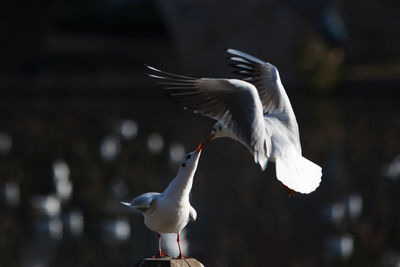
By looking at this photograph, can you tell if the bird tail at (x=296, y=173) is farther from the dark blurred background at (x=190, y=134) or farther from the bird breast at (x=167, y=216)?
the dark blurred background at (x=190, y=134)

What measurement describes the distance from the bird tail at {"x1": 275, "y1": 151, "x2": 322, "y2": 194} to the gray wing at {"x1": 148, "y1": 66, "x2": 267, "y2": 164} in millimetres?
95

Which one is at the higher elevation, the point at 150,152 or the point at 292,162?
the point at 292,162

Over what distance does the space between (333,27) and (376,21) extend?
1964 millimetres

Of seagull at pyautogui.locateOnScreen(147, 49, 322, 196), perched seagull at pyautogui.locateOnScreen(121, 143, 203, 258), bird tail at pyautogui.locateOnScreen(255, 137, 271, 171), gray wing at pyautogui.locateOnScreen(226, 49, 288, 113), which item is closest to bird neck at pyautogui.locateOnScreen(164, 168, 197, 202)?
perched seagull at pyautogui.locateOnScreen(121, 143, 203, 258)

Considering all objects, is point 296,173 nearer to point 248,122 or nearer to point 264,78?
point 248,122

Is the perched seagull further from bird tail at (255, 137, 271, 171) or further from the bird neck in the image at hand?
bird tail at (255, 137, 271, 171)

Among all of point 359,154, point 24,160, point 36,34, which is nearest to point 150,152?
point 24,160

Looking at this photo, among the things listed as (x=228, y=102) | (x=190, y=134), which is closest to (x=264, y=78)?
(x=228, y=102)

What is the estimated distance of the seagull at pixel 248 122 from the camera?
3.02m

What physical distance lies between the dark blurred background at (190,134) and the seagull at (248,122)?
329 centimetres

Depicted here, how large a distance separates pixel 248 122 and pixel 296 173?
0.27 m

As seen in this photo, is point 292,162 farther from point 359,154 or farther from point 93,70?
point 93,70

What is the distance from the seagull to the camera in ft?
9.92

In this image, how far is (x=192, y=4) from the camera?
66.9 feet
